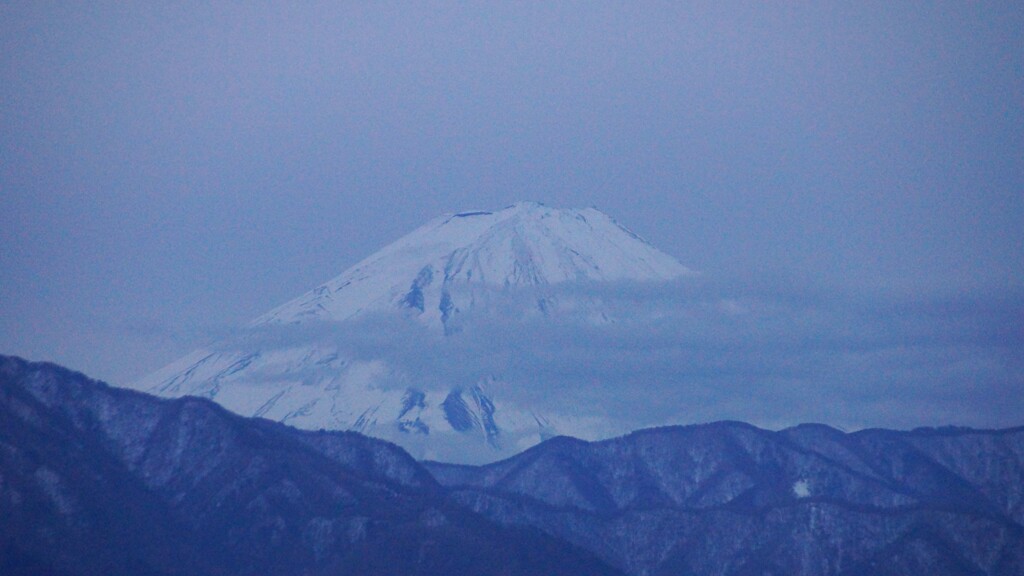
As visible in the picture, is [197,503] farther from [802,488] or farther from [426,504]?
[802,488]

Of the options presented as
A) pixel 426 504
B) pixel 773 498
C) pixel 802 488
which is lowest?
pixel 426 504

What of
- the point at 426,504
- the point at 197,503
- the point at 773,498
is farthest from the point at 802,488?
the point at 197,503

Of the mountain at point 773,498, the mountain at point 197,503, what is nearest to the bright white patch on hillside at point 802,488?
the mountain at point 773,498

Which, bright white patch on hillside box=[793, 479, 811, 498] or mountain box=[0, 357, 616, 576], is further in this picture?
bright white patch on hillside box=[793, 479, 811, 498]

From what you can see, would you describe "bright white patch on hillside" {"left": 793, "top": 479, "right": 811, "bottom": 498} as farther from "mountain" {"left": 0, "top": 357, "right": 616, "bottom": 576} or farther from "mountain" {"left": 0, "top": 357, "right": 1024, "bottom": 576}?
"mountain" {"left": 0, "top": 357, "right": 616, "bottom": 576}

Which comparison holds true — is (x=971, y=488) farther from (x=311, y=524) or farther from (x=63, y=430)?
(x=63, y=430)

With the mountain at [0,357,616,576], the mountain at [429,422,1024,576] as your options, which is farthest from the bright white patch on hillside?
the mountain at [0,357,616,576]
